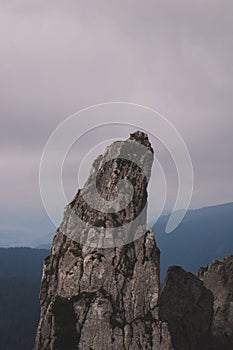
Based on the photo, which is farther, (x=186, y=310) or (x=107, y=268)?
(x=186, y=310)

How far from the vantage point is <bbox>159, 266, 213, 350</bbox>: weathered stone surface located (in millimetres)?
85537

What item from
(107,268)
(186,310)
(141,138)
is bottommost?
(186,310)

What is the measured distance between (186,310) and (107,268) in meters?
28.0

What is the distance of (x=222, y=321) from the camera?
98.9m

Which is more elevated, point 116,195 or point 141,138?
point 141,138

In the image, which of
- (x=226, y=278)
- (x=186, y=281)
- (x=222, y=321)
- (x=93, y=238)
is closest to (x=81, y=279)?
(x=93, y=238)

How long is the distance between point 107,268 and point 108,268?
172 millimetres

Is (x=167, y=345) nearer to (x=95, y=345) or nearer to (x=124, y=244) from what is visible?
Answer: (x=95, y=345)

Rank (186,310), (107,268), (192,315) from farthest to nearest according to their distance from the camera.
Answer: (192,315), (186,310), (107,268)

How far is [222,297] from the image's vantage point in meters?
106

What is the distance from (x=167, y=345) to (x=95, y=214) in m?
23.7

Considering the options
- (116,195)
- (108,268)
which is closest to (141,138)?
(116,195)

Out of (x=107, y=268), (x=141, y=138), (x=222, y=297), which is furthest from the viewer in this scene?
(x=222, y=297)

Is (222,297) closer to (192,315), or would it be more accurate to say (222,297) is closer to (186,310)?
(192,315)
